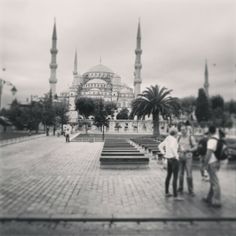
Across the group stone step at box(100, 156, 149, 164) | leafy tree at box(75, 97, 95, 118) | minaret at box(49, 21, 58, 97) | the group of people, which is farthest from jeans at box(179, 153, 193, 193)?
minaret at box(49, 21, 58, 97)

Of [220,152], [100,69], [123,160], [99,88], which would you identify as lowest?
[123,160]

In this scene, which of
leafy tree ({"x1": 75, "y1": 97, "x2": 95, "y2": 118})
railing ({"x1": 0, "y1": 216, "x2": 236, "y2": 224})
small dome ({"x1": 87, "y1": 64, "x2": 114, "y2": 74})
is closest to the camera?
railing ({"x1": 0, "y1": 216, "x2": 236, "y2": 224})

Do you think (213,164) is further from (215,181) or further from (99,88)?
(99,88)

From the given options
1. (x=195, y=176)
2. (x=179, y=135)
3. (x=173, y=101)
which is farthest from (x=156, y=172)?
(x=173, y=101)

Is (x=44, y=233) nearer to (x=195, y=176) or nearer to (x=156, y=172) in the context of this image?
(x=195, y=176)

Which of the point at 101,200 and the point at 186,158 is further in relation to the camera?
the point at 186,158

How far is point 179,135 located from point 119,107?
348 ft

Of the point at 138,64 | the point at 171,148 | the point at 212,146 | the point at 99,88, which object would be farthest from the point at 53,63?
the point at 212,146

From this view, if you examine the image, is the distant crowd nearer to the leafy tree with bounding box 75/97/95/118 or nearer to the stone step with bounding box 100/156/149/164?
the stone step with bounding box 100/156/149/164

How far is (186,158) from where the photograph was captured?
6.95m

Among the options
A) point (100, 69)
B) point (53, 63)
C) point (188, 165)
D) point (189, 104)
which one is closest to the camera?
point (188, 165)

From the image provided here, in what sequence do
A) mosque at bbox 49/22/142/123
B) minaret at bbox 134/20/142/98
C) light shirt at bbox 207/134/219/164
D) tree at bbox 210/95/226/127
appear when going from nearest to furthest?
light shirt at bbox 207/134/219/164, tree at bbox 210/95/226/127, minaret at bbox 134/20/142/98, mosque at bbox 49/22/142/123

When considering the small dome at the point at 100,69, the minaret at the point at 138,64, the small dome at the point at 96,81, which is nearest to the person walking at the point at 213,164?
the minaret at the point at 138,64

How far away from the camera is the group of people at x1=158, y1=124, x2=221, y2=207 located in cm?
584
